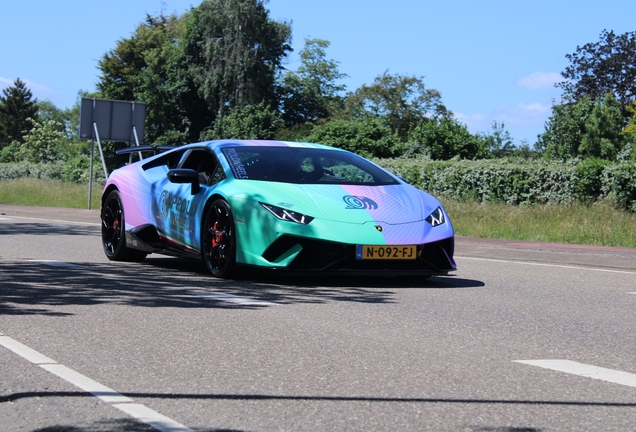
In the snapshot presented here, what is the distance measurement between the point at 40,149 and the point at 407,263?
104 metres

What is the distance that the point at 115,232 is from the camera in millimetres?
11500

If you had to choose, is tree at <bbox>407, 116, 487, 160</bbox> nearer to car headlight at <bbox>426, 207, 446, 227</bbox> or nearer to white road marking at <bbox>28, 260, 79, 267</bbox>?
white road marking at <bbox>28, 260, 79, 267</bbox>

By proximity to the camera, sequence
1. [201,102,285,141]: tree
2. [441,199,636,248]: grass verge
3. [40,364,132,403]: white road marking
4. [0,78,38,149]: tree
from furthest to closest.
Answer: [0,78,38,149]: tree → [201,102,285,141]: tree → [441,199,636,248]: grass verge → [40,364,132,403]: white road marking

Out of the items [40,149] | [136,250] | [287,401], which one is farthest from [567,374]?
[40,149]

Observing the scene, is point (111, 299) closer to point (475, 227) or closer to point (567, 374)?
point (567, 374)

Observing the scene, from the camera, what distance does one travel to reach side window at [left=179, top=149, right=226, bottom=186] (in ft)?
32.4

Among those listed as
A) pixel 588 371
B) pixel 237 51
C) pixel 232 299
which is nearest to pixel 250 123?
pixel 237 51

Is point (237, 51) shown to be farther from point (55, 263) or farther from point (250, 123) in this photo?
point (55, 263)

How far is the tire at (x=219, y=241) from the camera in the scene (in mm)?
9195

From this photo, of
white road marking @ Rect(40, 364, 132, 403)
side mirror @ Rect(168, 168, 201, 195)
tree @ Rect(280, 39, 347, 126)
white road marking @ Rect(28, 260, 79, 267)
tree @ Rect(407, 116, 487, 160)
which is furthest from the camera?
tree @ Rect(280, 39, 347, 126)

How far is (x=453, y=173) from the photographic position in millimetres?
25469

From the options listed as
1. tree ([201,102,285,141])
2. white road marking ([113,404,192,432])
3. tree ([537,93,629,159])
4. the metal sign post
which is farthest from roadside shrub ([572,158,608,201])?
tree ([201,102,285,141])

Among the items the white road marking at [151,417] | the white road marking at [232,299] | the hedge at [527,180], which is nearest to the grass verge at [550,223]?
the hedge at [527,180]

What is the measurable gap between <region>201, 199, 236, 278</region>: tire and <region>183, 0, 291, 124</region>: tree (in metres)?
55.5
